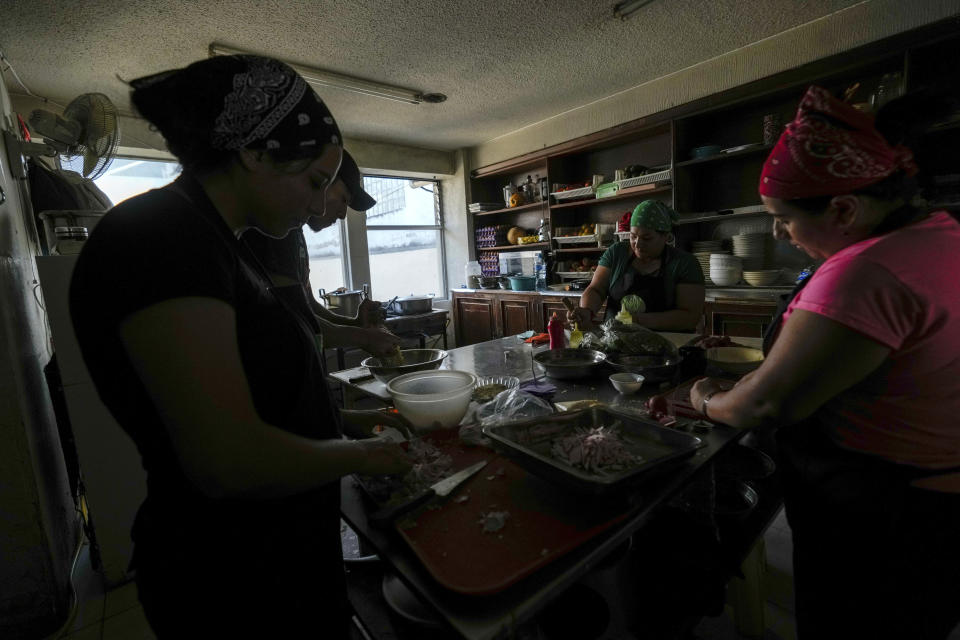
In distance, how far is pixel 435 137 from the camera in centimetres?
551

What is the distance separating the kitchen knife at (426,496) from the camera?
2.71 feet

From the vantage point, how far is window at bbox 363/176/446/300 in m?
5.98

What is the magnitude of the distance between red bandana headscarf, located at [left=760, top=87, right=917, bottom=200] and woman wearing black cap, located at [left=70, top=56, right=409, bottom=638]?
0.95 meters

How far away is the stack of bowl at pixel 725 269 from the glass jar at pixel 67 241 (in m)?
4.04

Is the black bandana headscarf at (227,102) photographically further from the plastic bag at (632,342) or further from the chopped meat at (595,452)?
the plastic bag at (632,342)

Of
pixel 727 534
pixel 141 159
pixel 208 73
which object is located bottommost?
pixel 727 534

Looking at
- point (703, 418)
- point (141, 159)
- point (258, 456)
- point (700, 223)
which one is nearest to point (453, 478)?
point (258, 456)

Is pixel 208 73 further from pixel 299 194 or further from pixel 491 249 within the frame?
pixel 491 249

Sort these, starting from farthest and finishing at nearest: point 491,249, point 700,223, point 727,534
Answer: point 491,249, point 700,223, point 727,534

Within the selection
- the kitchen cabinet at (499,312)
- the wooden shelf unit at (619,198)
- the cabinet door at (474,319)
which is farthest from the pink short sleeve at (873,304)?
the cabinet door at (474,319)

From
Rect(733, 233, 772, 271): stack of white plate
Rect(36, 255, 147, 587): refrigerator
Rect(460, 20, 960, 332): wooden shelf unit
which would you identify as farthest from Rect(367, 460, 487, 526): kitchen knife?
Rect(733, 233, 772, 271): stack of white plate

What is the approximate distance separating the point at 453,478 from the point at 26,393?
1984mm

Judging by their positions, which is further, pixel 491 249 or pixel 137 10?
pixel 491 249

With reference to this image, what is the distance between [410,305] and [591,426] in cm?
410
